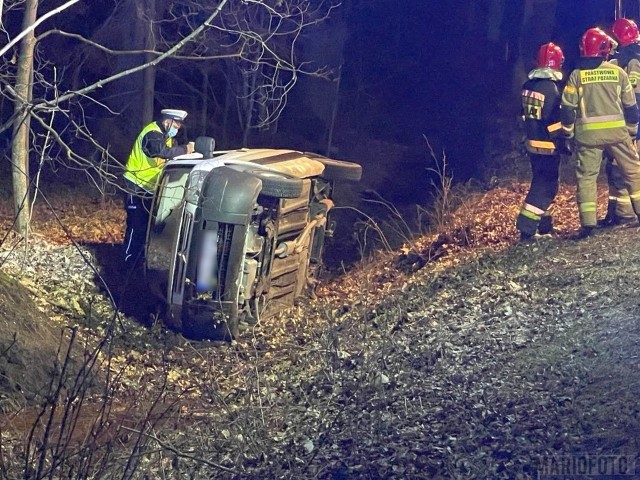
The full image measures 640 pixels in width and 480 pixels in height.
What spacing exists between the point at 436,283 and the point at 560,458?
4191 millimetres

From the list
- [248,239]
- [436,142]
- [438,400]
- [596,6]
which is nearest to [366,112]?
[436,142]

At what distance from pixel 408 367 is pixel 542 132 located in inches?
145

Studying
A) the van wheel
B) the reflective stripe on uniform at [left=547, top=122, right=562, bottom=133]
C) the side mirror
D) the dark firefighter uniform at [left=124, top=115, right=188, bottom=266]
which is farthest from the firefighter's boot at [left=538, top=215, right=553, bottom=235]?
the dark firefighter uniform at [left=124, top=115, right=188, bottom=266]

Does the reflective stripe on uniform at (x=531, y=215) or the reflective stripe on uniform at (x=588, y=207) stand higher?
the reflective stripe on uniform at (x=588, y=207)

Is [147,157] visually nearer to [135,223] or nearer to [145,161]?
[145,161]

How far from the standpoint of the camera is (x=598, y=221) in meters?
9.74

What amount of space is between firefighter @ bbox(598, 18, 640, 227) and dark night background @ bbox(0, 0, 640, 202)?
4.24m

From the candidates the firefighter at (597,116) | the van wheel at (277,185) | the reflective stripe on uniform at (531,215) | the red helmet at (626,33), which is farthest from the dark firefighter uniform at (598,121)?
the van wheel at (277,185)

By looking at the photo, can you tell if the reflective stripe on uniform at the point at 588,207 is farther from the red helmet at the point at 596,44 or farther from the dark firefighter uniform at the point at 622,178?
the red helmet at the point at 596,44

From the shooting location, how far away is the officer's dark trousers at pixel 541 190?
9.25m

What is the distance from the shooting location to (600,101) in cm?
877

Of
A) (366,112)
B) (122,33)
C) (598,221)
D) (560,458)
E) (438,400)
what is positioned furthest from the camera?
(366,112)

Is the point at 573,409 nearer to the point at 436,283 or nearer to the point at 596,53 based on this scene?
the point at 436,283

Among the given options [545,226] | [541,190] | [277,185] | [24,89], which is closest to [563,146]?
[541,190]
